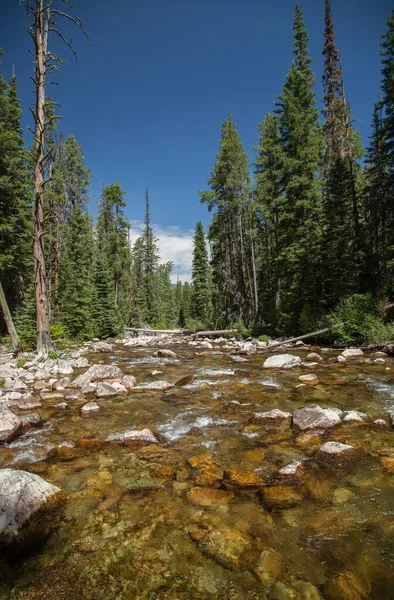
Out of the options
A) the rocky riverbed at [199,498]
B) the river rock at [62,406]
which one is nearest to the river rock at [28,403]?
the rocky riverbed at [199,498]

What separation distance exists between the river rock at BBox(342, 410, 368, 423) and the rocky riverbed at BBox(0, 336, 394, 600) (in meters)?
0.03

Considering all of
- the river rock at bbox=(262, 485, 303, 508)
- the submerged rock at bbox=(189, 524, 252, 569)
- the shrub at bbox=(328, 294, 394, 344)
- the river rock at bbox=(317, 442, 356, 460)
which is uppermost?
the shrub at bbox=(328, 294, 394, 344)

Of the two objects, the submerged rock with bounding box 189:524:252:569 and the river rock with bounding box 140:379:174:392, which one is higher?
the river rock with bounding box 140:379:174:392

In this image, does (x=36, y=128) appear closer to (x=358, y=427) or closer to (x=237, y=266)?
(x=358, y=427)

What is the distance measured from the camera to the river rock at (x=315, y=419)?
16.9ft

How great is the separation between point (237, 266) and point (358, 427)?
24.2 m

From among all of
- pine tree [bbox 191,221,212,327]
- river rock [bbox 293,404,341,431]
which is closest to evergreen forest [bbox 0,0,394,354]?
river rock [bbox 293,404,341,431]

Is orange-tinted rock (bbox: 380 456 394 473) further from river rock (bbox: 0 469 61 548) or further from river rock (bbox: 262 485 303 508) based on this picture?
river rock (bbox: 0 469 61 548)

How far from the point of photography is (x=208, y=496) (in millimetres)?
3500

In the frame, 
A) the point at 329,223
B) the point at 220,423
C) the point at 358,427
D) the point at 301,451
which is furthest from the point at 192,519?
the point at 329,223

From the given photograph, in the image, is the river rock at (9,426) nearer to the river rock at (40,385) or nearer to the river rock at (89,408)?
the river rock at (89,408)

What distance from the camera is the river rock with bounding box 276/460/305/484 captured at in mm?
3711

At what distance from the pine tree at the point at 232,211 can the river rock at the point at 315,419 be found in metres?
20.0

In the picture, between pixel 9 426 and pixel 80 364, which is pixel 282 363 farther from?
pixel 9 426
